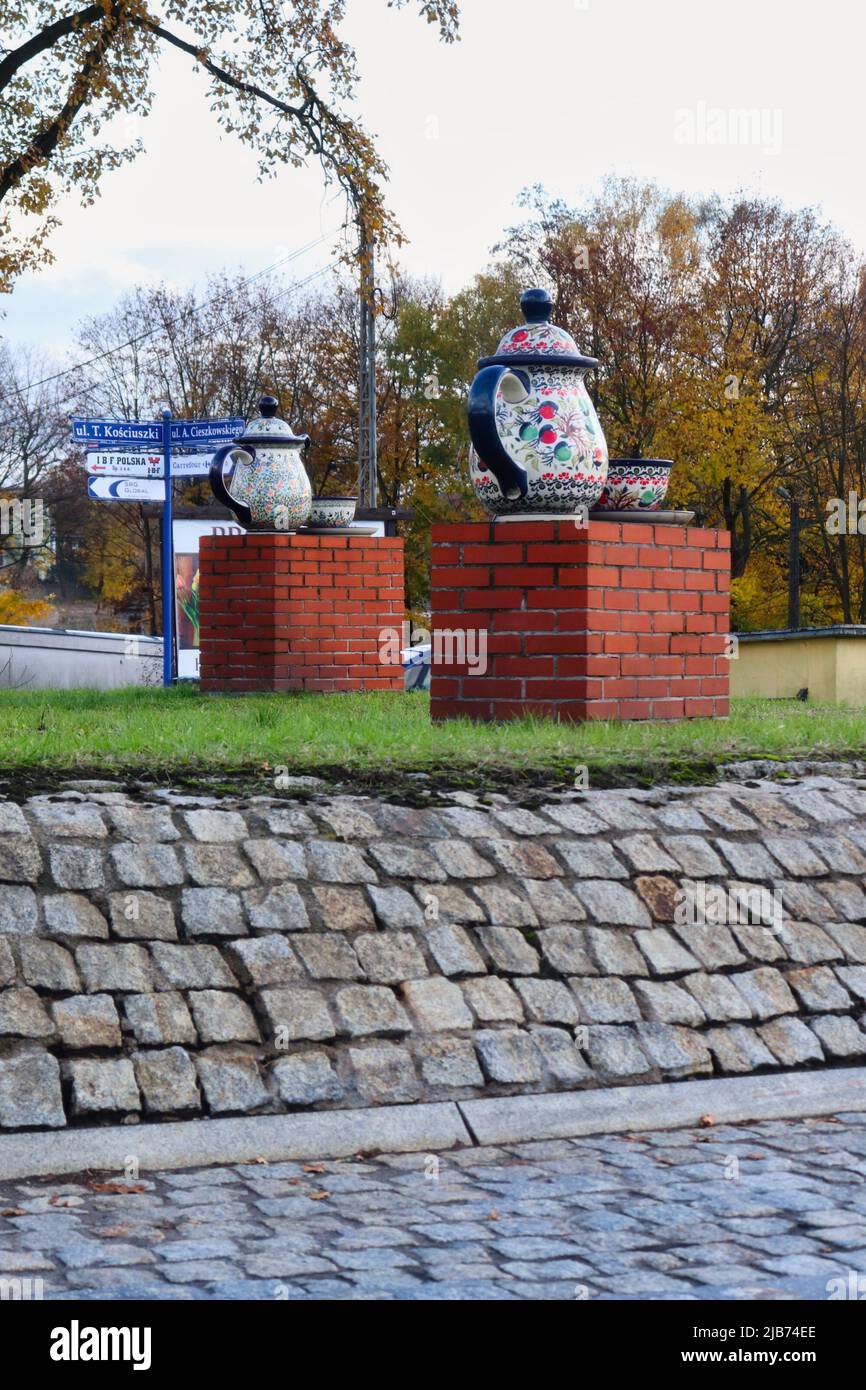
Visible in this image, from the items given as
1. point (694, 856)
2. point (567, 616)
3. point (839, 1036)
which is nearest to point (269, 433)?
point (567, 616)

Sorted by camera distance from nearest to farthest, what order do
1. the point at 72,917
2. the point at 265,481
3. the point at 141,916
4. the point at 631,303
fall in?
1. the point at 72,917
2. the point at 141,916
3. the point at 265,481
4. the point at 631,303

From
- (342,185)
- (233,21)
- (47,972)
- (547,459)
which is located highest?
(233,21)

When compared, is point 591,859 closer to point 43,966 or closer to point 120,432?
point 43,966

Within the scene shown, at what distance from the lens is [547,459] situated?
367 inches

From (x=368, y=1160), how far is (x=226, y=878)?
1264 mm

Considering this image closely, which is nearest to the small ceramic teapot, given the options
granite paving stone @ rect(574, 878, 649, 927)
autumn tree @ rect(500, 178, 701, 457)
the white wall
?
granite paving stone @ rect(574, 878, 649, 927)

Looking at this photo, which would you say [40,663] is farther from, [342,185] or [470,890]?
[470,890]

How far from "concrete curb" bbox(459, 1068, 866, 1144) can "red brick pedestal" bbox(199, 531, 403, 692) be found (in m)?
7.63

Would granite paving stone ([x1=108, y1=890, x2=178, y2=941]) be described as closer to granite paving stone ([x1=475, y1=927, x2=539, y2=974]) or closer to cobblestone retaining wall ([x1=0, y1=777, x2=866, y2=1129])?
cobblestone retaining wall ([x1=0, y1=777, x2=866, y2=1129])

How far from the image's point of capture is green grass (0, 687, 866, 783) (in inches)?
288

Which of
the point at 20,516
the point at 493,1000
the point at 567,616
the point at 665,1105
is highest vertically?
the point at 20,516

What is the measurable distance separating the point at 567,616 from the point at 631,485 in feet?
3.96

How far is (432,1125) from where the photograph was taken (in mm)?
5664

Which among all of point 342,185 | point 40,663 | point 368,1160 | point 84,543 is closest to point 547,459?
point 368,1160
